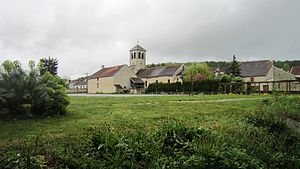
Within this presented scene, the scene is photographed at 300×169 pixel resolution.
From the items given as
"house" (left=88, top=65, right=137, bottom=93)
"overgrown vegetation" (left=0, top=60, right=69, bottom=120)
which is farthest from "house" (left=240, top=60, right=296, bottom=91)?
"overgrown vegetation" (left=0, top=60, right=69, bottom=120)

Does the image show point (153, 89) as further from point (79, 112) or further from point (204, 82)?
point (79, 112)

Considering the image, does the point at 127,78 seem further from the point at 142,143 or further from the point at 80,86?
the point at 142,143

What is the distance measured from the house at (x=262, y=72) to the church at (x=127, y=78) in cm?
1358

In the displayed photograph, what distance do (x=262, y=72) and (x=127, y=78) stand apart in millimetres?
27466

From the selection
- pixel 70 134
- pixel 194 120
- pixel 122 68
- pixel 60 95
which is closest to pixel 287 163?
pixel 194 120

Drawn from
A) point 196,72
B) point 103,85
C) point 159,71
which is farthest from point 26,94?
point 159,71

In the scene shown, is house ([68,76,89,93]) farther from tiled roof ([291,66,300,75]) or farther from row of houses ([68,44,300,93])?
tiled roof ([291,66,300,75])

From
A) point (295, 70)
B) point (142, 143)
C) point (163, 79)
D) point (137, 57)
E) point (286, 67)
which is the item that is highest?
point (137, 57)

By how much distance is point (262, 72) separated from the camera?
66.1 m

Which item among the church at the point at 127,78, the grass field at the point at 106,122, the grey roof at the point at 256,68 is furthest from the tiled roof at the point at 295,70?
the grass field at the point at 106,122

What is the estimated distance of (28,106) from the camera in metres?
10.3

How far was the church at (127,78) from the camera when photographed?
70.6 m

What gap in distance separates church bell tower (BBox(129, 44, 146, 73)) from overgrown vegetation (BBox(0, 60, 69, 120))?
247 ft

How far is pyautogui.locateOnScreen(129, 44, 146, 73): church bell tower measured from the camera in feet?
283
